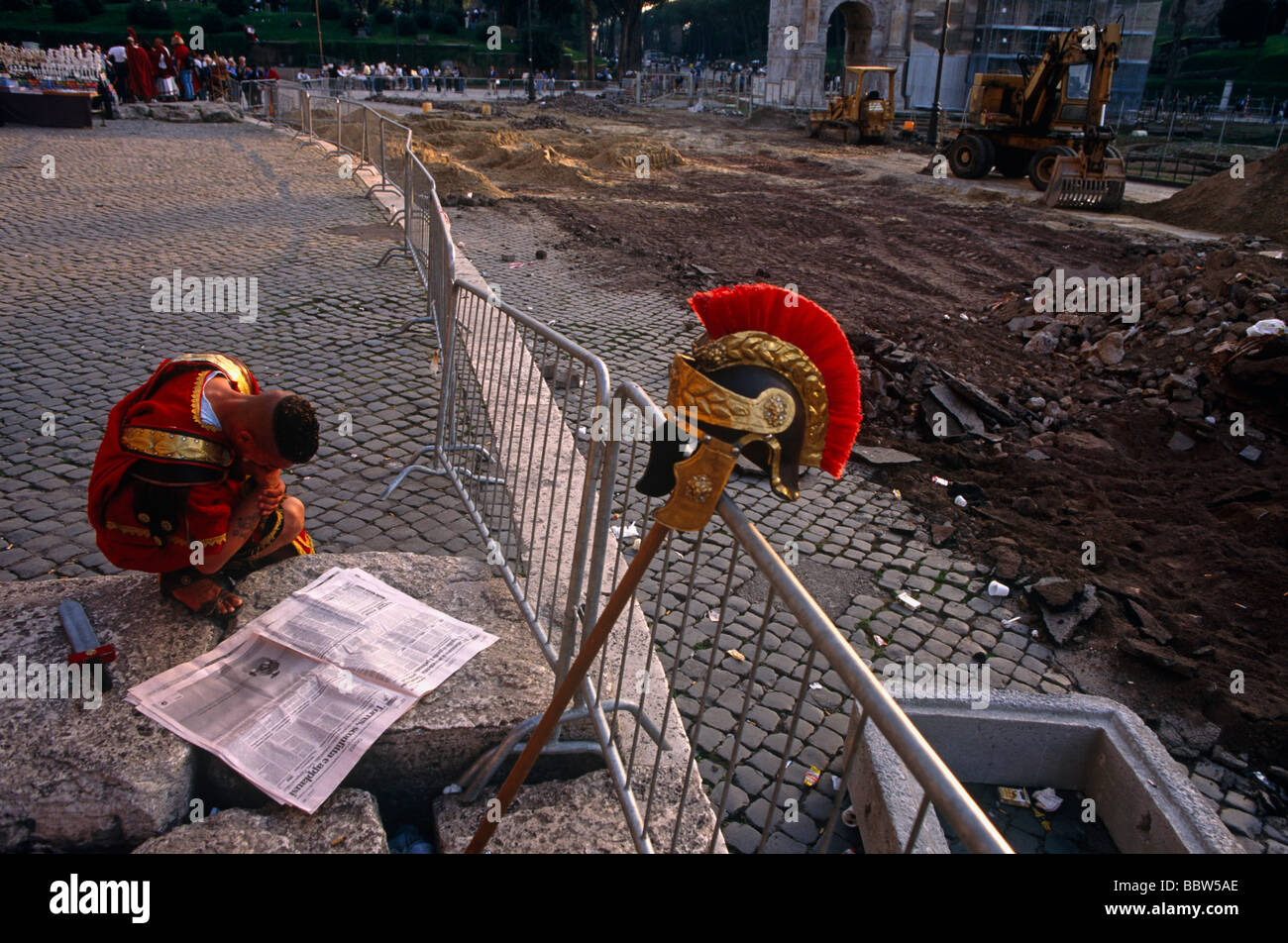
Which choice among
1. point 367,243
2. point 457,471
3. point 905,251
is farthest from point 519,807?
point 905,251

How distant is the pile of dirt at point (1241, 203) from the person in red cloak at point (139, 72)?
2926 cm

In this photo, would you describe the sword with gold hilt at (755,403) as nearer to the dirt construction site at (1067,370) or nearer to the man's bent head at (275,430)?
the man's bent head at (275,430)

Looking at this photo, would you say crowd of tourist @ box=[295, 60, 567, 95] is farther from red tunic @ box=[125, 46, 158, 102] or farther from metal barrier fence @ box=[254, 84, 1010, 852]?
metal barrier fence @ box=[254, 84, 1010, 852]

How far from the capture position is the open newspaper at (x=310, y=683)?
266 centimetres

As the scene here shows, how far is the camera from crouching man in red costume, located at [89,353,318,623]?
115 inches

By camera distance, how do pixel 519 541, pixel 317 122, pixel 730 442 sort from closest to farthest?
pixel 730 442, pixel 519 541, pixel 317 122

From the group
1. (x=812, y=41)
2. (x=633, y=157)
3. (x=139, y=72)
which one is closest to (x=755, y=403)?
(x=633, y=157)

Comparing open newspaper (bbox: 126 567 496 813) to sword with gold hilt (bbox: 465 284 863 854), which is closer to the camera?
sword with gold hilt (bbox: 465 284 863 854)

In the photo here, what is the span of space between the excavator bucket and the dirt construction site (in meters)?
0.58

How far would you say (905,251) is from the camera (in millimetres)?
13750

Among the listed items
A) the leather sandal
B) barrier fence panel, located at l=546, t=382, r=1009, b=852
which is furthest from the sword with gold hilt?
the leather sandal

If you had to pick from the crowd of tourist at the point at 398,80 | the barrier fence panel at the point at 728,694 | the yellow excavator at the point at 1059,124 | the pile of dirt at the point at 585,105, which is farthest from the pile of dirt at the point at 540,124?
the barrier fence panel at the point at 728,694
